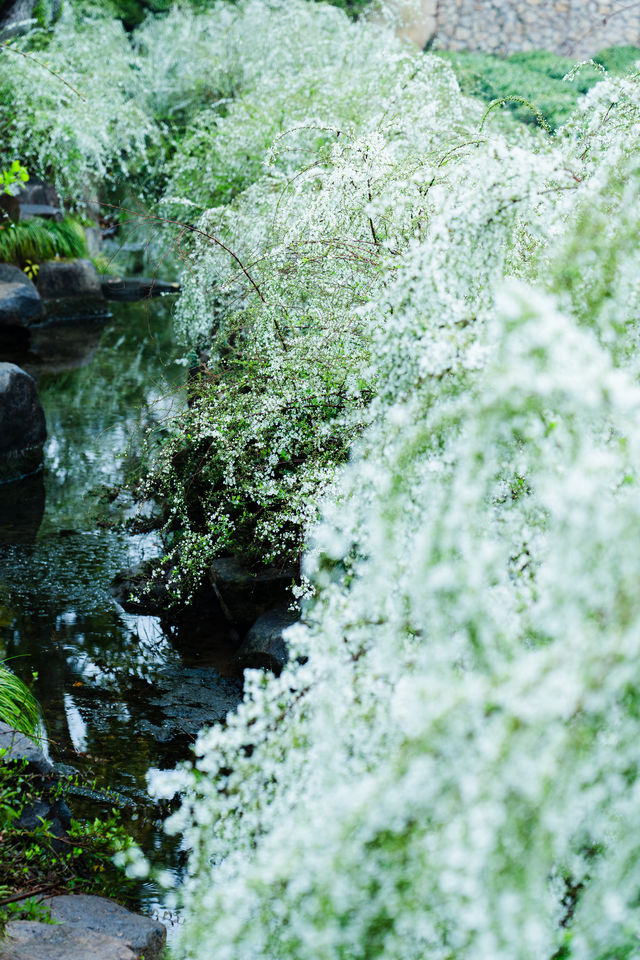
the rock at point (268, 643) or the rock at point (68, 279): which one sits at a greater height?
the rock at point (68, 279)

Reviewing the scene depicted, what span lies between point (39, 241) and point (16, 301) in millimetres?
1764

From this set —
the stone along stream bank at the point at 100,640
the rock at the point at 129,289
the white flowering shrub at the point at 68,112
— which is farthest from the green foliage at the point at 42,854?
the rock at the point at 129,289

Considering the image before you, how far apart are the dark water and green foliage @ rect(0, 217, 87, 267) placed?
161 inches

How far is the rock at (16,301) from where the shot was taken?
30.6ft

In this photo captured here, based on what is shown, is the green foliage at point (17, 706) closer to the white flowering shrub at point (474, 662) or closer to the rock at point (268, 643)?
the rock at point (268, 643)

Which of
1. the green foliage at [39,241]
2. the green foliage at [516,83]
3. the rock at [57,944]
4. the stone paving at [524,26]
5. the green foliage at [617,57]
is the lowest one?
the rock at [57,944]

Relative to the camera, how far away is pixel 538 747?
1246mm

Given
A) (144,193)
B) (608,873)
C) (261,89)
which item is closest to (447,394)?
(608,873)

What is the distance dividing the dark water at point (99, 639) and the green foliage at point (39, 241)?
4.10 m

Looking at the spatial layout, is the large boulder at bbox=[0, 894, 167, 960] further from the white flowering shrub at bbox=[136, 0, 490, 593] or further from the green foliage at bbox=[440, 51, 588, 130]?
the green foliage at bbox=[440, 51, 588, 130]

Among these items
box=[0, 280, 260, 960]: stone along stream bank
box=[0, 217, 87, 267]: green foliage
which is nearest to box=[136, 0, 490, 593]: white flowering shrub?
box=[0, 280, 260, 960]: stone along stream bank

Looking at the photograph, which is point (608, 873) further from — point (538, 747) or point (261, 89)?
point (261, 89)

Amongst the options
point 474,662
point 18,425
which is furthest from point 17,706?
point 18,425

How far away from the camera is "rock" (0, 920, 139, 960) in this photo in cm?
227
